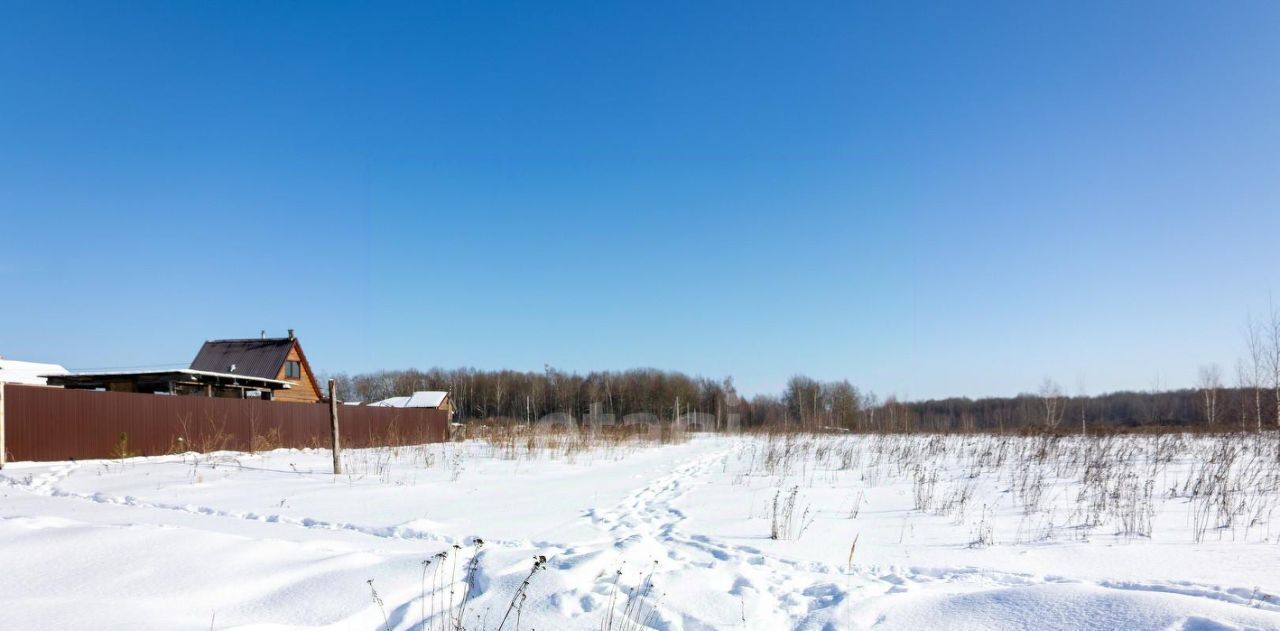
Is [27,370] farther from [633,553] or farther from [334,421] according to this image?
[633,553]

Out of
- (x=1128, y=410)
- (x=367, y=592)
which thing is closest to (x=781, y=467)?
(x=367, y=592)

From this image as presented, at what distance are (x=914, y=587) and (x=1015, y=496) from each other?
15.9ft

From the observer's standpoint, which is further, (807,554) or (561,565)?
(807,554)

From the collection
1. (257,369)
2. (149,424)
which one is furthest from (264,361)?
(149,424)

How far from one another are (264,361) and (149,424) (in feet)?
56.0

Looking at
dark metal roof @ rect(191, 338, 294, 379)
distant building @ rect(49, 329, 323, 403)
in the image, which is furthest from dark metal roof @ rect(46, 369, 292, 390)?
dark metal roof @ rect(191, 338, 294, 379)

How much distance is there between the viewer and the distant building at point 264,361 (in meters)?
29.4

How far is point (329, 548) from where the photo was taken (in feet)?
15.8

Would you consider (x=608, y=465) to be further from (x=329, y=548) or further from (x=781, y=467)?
(x=329, y=548)

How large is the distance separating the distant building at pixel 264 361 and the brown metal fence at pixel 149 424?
1219 centimetres

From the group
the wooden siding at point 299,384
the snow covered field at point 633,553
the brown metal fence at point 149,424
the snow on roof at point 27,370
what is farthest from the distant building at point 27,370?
the snow covered field at point 633,553

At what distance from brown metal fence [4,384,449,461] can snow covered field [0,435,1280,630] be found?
2703 millimetres

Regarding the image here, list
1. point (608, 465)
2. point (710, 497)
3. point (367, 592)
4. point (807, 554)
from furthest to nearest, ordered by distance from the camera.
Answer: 1. point (608, 465)
2. point (710, 497)
3. point (807, 554)
4. point (367, 592)

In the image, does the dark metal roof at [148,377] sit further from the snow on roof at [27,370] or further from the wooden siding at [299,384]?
the wooden siding at [299,384]
